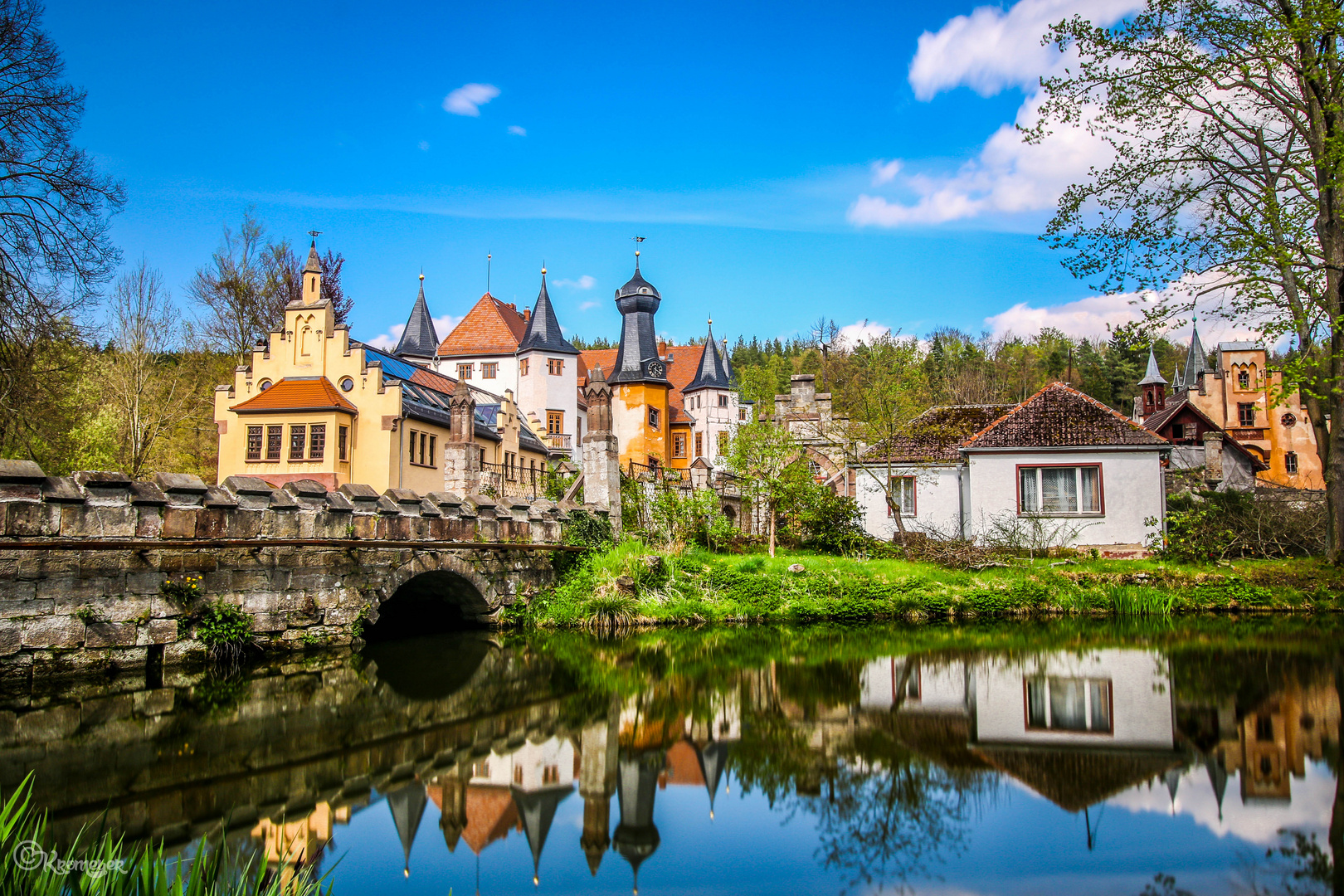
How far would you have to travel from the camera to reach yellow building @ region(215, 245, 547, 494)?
29672mm

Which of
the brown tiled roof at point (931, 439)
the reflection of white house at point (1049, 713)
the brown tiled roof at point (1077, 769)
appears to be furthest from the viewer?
the brown tiled roof at point (931, 439)

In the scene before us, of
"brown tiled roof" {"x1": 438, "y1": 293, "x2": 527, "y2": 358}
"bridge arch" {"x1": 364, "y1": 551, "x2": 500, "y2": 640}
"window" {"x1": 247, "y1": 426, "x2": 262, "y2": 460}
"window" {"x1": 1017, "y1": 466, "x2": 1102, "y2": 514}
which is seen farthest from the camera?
"brown tiled roof" {"x1": 438, "y1": 293, "x2": 527, "y2": 358}

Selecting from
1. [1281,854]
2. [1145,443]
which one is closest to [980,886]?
[1281,854]

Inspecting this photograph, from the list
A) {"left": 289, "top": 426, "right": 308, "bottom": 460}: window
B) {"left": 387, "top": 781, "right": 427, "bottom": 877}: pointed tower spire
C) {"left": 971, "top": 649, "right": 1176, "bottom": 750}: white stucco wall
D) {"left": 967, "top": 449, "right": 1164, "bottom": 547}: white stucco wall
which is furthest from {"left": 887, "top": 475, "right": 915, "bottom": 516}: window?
{"left": 387, "top": 781, "right": 427, "bottom": 877}: pointed tower spire

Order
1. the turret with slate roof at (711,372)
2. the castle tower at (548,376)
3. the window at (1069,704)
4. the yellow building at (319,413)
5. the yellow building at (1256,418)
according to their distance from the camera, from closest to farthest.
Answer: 1. the window at (1069,704)
2. the yellow building at (319,413)
3. the yellow building at (1256,418)
4. the castle tower at (548,376)
5. the turret with slate roof at (711,372)

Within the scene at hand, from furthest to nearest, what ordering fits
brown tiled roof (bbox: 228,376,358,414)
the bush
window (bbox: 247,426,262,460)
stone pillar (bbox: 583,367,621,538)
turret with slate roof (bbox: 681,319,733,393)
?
turret with slate roof (bbox: 681,319,733,393) < window (bbox: 247,426,262,460) < brown tiled roof (bbox: 228,376,358,414) < the bush < stone pillar (bbox: 583,367,621,538)

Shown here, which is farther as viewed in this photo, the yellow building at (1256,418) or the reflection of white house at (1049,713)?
the yellow building at (1256,418)

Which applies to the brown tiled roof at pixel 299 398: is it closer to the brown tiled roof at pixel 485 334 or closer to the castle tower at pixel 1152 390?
the brown tiled roof at pixel 485 334

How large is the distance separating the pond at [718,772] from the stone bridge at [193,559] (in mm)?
735

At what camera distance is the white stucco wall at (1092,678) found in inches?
322

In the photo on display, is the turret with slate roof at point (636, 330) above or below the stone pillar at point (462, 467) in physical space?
above

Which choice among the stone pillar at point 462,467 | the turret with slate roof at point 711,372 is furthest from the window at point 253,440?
the turret with slate roof at point 711,372

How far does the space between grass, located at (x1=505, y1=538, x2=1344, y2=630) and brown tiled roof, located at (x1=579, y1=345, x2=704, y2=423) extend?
39.8 meters

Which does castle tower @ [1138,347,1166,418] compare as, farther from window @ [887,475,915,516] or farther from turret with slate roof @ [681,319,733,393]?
window @ [887,475,915,516]
